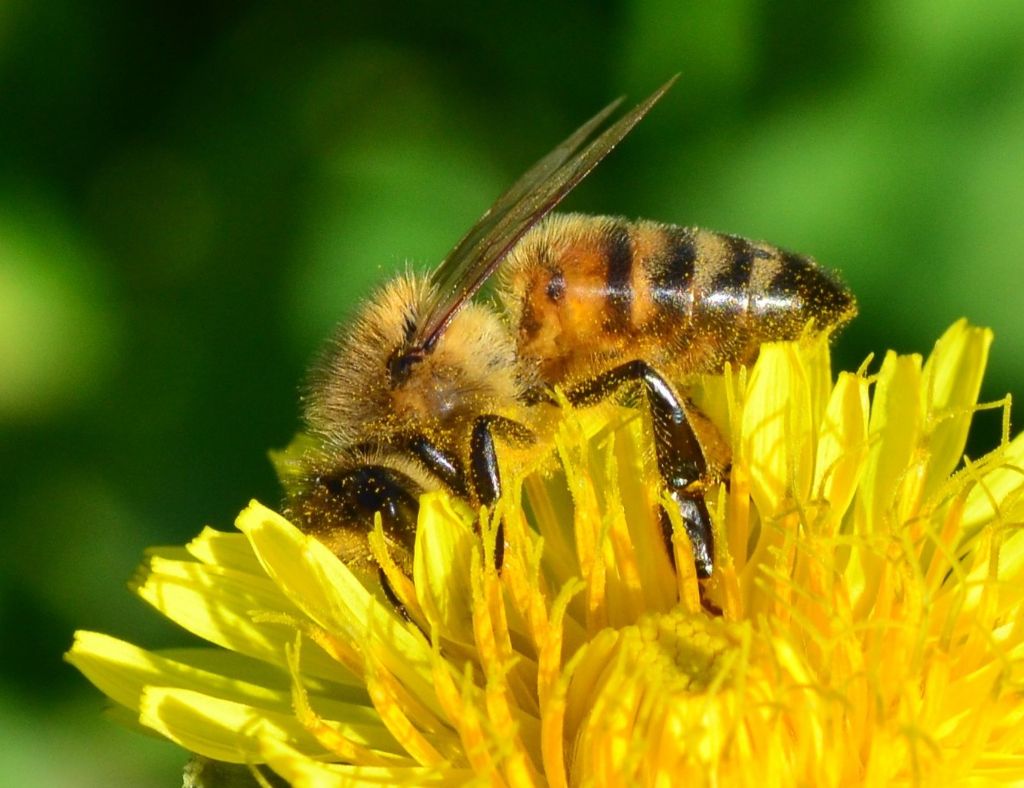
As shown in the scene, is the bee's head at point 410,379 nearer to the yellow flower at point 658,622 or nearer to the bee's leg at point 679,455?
the yellow flower at point 658,622

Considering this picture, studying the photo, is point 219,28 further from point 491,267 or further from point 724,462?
point 724,462

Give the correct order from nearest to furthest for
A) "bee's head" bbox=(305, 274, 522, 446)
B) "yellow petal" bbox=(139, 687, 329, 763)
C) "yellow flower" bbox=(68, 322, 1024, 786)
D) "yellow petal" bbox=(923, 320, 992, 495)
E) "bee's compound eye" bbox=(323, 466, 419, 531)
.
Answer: "yellow flower" bbox=(68, 322, 1024, 786)
"yellow petal" bbox=(139, 687, 329, 763)
"bee's compound eye" bbox=(323, 466, 419, 531)
"bee's head" bbox=(305, 274, 522, 446)
"yellow petal" bbox=(923, 320, 992, 495)

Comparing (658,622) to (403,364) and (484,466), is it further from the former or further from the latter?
(403,364)

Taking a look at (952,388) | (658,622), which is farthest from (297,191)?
(658,622)

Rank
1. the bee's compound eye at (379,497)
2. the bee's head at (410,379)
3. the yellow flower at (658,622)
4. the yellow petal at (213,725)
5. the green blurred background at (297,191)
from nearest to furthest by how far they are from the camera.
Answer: the yellow flower at (658,622)
the yellow petal at (213,725)
the bee's compound eye at (379,497)
the bee's head at (410,379)
the green blurred background at (297,191)

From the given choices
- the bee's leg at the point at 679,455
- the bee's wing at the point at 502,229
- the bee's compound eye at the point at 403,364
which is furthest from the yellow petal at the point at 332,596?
the bee's leg at the point at 679,455

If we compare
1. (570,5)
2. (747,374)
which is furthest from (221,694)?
(570,5)

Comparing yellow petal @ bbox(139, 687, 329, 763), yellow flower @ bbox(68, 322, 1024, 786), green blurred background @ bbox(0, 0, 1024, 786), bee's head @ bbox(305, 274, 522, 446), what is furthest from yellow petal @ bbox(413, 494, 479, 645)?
green blurred background @ bbox(0, 0, 1024, 786)

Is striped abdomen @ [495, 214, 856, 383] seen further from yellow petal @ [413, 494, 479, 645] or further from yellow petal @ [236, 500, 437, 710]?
yellow petal @ [236, 500, 437, 710]
